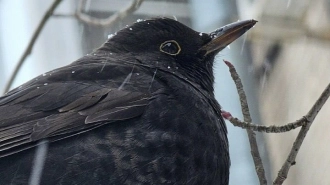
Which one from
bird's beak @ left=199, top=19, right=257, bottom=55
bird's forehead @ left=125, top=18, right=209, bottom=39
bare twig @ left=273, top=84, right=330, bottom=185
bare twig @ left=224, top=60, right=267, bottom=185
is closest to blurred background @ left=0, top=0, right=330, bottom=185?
bird's forehead @ left=125, top=18, right=209, bottom=39

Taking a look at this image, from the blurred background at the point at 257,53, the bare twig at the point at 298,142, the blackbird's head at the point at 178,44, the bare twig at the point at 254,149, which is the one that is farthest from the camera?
the blurred background at the point at 257,53

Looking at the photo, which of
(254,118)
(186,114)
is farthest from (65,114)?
(254,118)

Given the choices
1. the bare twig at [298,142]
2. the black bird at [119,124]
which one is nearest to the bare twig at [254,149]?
the bare twig at [298,142]

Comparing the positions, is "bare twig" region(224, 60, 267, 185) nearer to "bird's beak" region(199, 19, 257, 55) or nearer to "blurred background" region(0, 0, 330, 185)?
"bird's beak" region(199, 19, 257, 55)

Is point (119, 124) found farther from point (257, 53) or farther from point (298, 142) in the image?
point (257, 53)

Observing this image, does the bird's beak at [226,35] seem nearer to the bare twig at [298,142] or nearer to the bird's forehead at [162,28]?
the bird's forehead at [162,28]

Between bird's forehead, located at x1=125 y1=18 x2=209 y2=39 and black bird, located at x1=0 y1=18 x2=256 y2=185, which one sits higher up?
bird's forehead, located at x1=125 y1=18 x2=209 y2=39

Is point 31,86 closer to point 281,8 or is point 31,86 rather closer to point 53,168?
point 53,168
